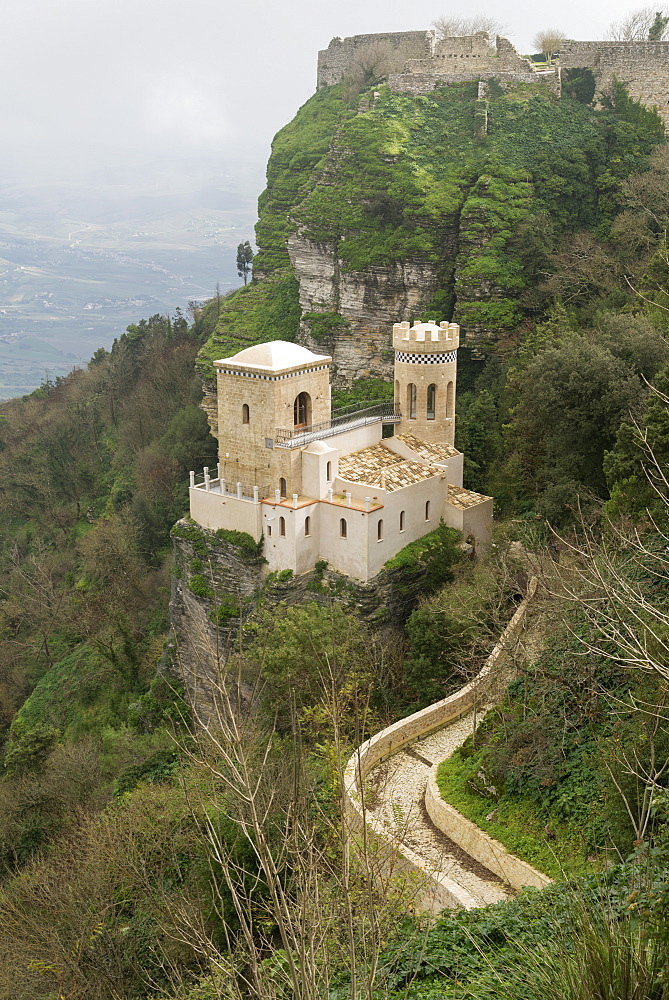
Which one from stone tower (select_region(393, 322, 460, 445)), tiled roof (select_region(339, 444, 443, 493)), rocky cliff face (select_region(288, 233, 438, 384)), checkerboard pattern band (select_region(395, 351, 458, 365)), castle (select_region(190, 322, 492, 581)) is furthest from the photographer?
rocky cliff face (select_region(288, 233, 438, 384))

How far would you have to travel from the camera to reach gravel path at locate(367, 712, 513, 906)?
13961 mm

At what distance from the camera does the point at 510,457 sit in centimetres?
2827

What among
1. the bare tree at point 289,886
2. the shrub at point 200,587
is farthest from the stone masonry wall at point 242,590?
the bare tree at point 289,886

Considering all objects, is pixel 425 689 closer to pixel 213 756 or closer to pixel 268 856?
pixel 213 756

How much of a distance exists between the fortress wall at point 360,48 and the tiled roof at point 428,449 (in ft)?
100.0

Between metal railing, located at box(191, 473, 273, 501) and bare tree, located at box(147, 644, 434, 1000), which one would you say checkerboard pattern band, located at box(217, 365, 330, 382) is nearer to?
metal railing, located at box(191, 473, 273, 501)

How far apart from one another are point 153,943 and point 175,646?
560 inches

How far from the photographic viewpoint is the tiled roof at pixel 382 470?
84.1ft

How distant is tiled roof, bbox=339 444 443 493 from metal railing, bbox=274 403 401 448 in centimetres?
82

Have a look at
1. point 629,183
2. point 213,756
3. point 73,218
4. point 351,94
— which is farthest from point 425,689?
point 73,218

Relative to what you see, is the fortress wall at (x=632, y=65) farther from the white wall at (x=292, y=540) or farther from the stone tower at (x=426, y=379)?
the white wall at (x=292, y=540)

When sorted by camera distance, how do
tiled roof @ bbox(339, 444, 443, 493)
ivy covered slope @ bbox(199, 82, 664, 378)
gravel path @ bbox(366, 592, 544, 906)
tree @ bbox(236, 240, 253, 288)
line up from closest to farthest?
gravel path @ bbox(366, 592, 544, 906) < tiled roof @ bbox(339, 444, 443, 493) < ivy covered slope @ bbox(199, 82, 664, 378) < tree @ bbox(236, 240, 253, 288)

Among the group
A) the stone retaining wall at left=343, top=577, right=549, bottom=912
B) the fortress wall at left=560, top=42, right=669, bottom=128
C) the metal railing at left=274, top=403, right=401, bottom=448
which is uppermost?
the fortress wall at left=560, top=42, right=669, bottom=128

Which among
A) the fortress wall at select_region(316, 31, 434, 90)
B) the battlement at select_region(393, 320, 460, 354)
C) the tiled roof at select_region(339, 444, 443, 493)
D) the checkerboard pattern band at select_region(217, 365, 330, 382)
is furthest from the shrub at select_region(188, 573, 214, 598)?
the fortress wall at select_region(316, 31, 434, 90)
